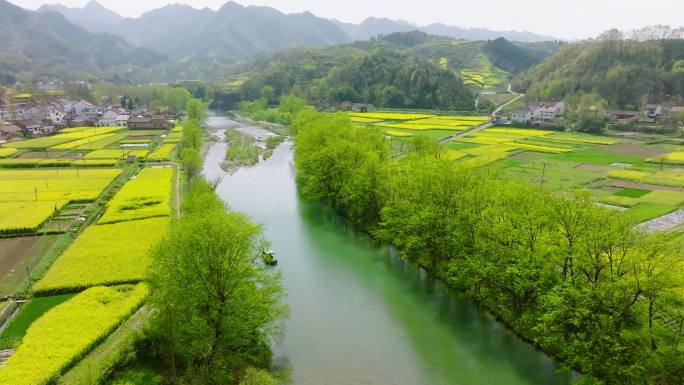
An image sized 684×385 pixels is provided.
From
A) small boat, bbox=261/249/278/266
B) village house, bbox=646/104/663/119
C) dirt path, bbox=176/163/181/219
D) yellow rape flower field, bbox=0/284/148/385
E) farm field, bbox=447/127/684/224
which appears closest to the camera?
yellow rape flower field, bbox=0/284/148/385

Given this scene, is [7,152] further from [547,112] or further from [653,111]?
[653,111]

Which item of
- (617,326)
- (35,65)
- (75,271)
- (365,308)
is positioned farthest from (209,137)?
(35,65)

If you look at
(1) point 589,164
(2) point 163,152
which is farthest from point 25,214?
(1) point 589,164

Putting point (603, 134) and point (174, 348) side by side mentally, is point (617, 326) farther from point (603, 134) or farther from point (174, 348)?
point (603, 134)

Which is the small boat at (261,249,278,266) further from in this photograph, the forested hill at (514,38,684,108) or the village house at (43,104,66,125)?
the forested hill at (514,38,684,108)

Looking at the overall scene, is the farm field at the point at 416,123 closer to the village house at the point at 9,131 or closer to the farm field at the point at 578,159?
the farm field at the point at 578,159

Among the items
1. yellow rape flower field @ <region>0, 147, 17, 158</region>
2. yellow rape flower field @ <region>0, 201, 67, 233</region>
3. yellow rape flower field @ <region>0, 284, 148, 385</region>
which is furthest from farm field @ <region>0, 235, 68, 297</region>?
yellow rape flower field @ <region>0, 147, 17, 158</region>
